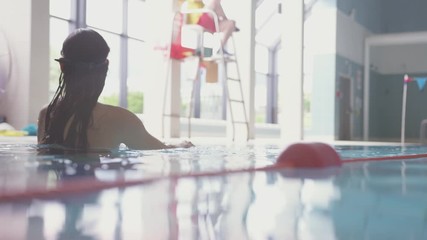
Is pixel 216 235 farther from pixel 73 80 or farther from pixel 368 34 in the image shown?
pixel 368 34

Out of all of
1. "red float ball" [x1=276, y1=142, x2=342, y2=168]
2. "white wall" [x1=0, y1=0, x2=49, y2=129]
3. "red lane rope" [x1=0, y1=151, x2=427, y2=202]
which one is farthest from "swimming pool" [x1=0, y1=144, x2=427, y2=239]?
"white wall" [x1=0, y1=0, x2=49, y2=129]

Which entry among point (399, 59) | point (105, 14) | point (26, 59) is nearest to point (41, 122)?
point (26, 59)

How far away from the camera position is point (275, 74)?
13.5 metres

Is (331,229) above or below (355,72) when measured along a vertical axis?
below

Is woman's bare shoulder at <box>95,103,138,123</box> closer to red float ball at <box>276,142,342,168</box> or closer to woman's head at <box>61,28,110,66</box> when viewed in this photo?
woman's head at <box>61,28,110,66</box>

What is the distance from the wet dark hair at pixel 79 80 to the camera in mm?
2156

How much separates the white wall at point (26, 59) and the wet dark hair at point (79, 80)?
2.49 metres

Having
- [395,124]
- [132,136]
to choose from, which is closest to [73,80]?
[132,136]

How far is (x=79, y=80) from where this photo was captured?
2.18 metres

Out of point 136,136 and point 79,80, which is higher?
point 79,80

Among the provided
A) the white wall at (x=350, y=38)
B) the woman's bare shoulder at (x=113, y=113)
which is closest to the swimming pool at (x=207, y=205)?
the woman's bare shoulder at (x=113, y=113)

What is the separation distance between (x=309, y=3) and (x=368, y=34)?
2.63m

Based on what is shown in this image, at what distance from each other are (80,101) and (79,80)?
9cm

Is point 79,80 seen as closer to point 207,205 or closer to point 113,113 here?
point 113,113
